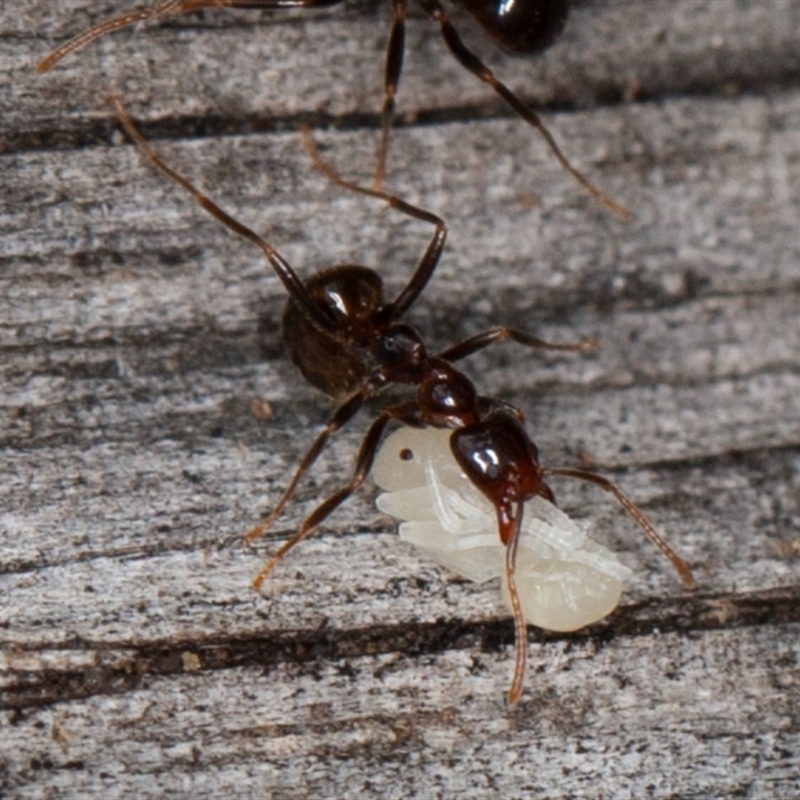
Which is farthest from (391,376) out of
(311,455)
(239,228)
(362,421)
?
(239,228)

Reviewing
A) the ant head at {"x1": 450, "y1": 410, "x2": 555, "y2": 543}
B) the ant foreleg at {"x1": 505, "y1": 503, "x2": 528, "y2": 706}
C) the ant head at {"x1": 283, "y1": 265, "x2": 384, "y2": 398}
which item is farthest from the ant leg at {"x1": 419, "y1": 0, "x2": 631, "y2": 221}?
the ant foreleg at {"x1": 505, "y1": 503, "x2": 528, "y2": 706}

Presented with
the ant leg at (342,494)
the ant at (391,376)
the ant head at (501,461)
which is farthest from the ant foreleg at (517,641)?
the ant leg at (342,494)

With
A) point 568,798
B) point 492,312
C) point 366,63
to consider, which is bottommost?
point 568,798

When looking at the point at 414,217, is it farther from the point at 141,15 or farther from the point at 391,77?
the point at 141,15

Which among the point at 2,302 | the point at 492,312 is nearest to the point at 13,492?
the point at 2,302

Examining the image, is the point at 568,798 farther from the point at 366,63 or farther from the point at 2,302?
the point at 366,63

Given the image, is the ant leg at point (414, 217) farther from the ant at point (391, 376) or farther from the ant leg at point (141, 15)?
the ant leg at point (141, 15)
